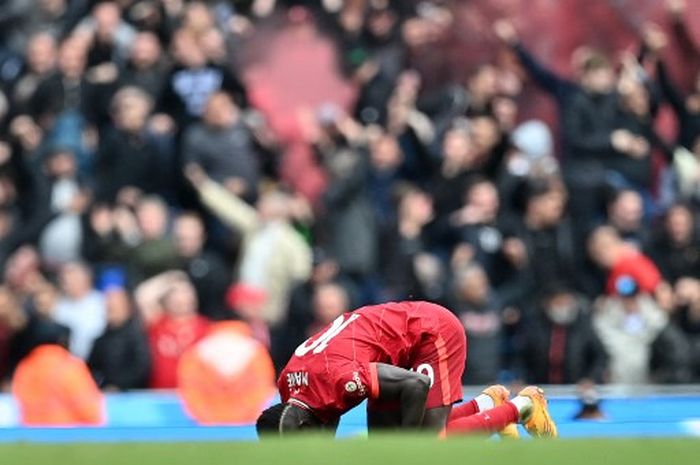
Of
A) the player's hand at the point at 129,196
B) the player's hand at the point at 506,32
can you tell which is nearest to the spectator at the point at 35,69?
the player's hand at the point at 129,196

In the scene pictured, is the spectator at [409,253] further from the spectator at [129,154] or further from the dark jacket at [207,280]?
the spectator at [129,154]

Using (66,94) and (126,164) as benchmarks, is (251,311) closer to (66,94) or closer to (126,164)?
(126,164)

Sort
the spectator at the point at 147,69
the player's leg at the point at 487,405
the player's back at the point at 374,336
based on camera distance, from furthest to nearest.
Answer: the spectator at the point at 147,69 < the player's leg at the point at 487,405 < the player's back at the point at 374,336

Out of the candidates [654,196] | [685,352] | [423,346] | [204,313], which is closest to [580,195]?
[654,196]

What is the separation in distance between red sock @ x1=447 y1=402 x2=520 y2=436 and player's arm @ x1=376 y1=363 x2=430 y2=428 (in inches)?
21.5

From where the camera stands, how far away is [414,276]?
41.6 feet

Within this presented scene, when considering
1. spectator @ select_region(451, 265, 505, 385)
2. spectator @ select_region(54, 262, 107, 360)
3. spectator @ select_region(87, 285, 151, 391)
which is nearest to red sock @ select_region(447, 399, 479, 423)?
spectator @ select_region(451, 265, 505, 385)

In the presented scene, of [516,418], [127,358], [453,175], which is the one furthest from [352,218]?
[516,418]

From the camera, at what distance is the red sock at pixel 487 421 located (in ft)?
30.6

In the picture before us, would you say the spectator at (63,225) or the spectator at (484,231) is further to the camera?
the spectator at (63,225)

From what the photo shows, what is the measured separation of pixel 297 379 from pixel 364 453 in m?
2.88

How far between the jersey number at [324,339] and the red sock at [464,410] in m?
0.78

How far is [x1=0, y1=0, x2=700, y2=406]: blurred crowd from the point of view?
12.3m

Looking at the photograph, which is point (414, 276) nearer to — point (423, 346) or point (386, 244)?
point (386, 244)
